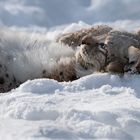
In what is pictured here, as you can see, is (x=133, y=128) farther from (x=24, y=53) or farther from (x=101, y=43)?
(x=24, y=53)

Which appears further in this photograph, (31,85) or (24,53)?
(24,53)

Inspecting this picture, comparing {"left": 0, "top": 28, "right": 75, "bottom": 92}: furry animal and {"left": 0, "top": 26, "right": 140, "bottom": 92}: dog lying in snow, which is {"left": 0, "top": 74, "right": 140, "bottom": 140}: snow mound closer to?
{"left": 0, "top": 26, "right": 140, "bottom": 92}: dog lying in snow

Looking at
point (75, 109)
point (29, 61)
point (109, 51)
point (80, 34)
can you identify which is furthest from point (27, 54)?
point (75, 109)

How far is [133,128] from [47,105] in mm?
892

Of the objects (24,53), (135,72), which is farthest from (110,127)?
(24,53)

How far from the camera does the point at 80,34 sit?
22.6 ft

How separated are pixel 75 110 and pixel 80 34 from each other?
281 cm

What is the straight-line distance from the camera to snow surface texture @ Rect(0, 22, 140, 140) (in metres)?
3.81

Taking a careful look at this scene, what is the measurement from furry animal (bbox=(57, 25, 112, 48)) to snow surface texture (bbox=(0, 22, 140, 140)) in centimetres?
121

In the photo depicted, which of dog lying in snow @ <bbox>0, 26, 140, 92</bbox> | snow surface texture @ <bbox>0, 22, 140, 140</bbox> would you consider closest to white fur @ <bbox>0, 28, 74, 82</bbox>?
dog lying in snow @ <bbox>0, 26, 140, 92</bbox>

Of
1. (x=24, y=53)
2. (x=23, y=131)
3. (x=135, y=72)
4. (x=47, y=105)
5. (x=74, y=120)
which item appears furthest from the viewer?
(x=24, y=53)

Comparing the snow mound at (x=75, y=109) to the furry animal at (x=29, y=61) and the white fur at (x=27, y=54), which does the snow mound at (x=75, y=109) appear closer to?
the furry animal at (x=29, y=61)

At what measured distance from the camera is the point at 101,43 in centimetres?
606

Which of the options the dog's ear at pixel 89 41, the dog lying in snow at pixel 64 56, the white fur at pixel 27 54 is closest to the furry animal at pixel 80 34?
the dog lying in snow at pixel 64 56
